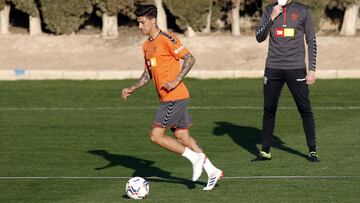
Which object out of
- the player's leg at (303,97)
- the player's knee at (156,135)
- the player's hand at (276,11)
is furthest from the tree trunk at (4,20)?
the player's knee at (156,135)

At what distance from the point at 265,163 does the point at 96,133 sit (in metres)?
4.02

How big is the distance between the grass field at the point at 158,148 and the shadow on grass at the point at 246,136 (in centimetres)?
1

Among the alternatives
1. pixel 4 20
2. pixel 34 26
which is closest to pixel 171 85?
pixel 34 26

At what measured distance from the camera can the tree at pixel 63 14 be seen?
29.3 metres

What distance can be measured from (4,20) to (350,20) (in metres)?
8.30

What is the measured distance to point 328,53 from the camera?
26.9 metres

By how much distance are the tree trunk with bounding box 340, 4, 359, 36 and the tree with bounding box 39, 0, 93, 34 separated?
237 inches

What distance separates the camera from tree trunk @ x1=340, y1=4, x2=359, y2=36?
28.8 m

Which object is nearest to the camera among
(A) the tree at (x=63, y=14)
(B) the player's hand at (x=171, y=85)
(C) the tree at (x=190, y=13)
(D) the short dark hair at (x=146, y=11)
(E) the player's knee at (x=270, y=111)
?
(B) the player's hand at (x=171, y=85)

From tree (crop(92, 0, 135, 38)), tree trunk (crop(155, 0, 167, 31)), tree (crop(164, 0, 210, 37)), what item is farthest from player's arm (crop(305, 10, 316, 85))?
tree (crop(92, 0, 135, 38))

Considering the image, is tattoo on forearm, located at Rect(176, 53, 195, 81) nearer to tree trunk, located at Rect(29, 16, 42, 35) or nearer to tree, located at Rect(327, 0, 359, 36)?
tree, located at Rect(327, 0, 359, 36)

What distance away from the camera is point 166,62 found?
43.7 ft

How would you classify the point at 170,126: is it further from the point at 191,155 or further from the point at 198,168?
the point at 198,168

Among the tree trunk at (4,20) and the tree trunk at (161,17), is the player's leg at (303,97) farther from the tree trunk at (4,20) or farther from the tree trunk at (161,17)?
the tree trunk at (4,20)
